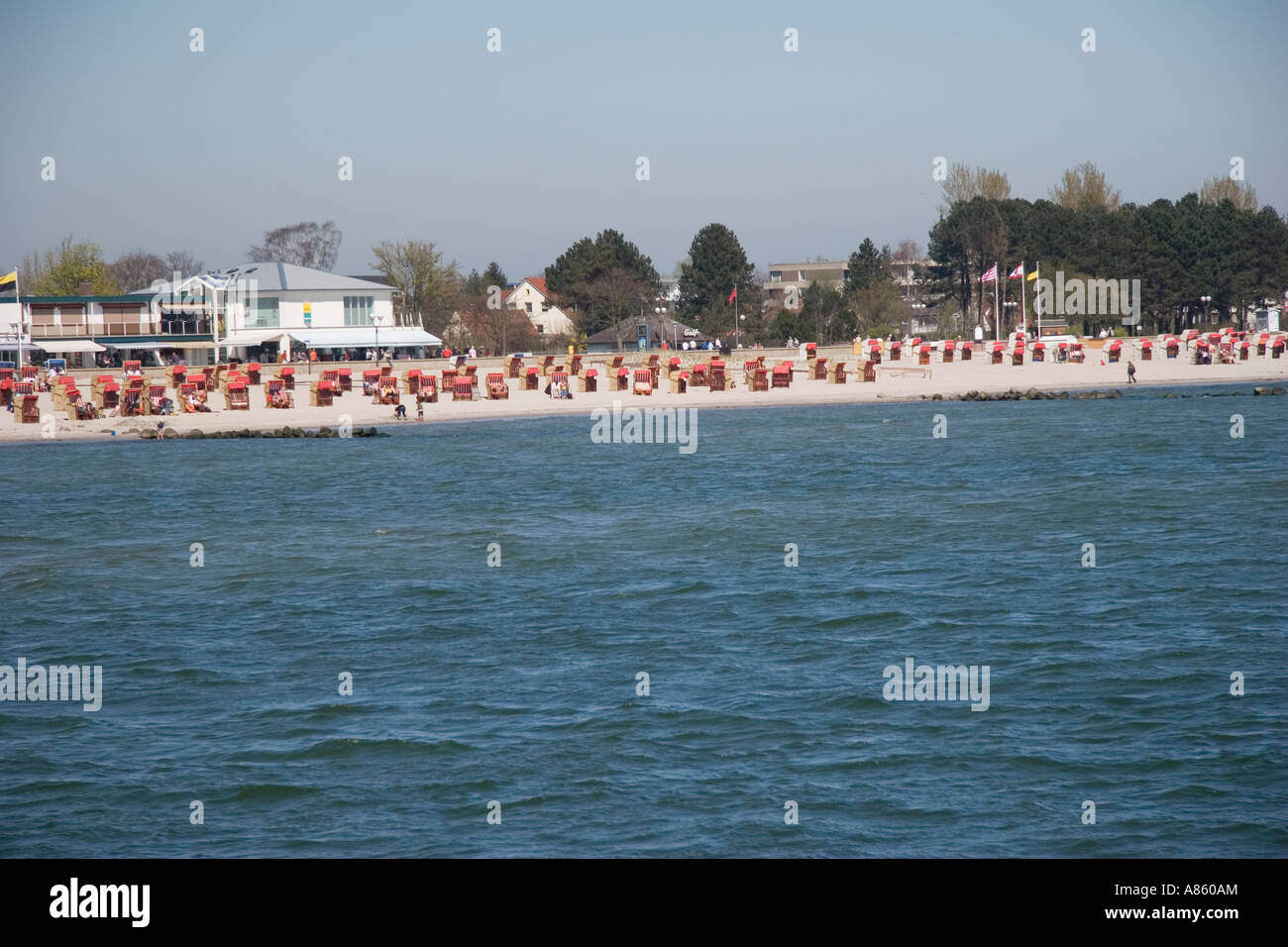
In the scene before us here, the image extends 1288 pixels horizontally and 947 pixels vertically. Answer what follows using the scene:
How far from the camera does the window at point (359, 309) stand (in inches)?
3182

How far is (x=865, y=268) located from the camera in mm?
100625

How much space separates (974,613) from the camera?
Answer: 59.3ft

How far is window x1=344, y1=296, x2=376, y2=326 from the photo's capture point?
265 feet

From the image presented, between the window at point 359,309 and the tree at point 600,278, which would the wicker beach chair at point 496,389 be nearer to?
the window at point 359,309

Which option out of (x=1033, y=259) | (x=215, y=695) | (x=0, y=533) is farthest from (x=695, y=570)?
(x=1033, y=259)

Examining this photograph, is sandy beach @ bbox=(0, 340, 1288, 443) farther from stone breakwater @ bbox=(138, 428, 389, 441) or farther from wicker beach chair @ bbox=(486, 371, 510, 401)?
stone breakwater @ bbox=(138, 428, 389, 441)

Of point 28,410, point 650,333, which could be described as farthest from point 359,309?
point 28,410

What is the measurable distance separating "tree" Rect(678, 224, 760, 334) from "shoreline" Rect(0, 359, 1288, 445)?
97.1 feet

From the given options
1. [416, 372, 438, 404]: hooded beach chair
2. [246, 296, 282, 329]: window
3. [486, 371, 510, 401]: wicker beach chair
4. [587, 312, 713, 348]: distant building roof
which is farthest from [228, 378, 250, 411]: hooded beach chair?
[587, 312, 713, 348]: distant building roof

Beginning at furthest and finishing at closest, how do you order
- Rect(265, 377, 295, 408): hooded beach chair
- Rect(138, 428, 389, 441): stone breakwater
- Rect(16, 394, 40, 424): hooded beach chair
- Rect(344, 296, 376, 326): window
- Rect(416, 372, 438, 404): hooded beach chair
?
1. Rect(344, 296, 376, 326): window
2. Rect(416, 372, 438, 404): hooded beach chair
3. Rect(265, 377, 295, 408): hooded beach chair
4. Rect(16, 394, 40, 424): hooded beach chair
5. Rect(138, 428, 389, 441): stone breakwater

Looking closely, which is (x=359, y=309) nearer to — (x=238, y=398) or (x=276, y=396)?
(x=238, y=398)

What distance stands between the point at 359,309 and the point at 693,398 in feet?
107

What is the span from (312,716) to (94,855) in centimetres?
358

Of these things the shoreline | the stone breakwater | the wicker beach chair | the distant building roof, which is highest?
the distant building roof
